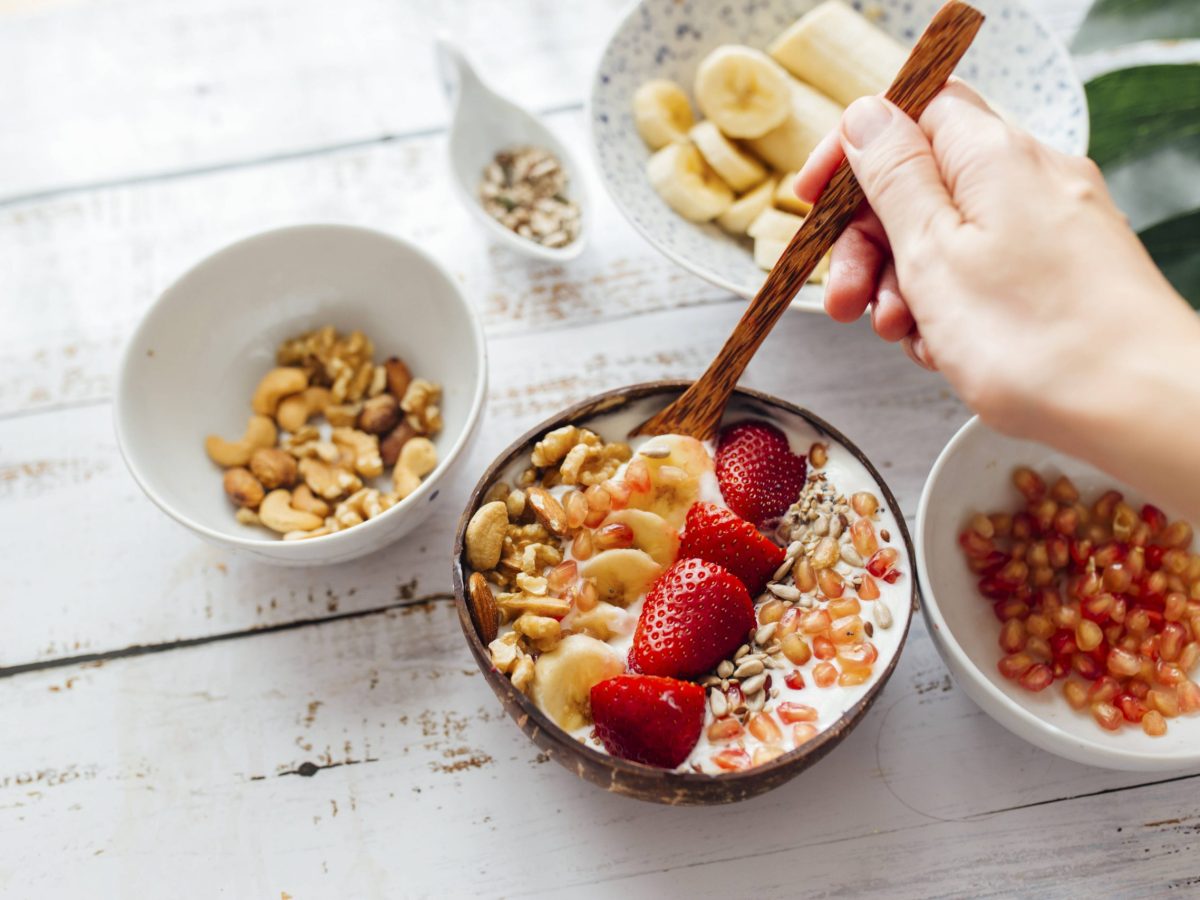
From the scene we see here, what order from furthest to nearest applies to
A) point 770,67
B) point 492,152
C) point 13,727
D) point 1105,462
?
point 492,152
point 770,67
point 13,727
point 1105,462

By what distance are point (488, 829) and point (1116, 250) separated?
0.70 m

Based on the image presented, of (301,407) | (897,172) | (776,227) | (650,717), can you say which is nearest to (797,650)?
(650,717)

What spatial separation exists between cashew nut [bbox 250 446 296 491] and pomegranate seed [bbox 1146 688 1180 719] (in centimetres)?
83

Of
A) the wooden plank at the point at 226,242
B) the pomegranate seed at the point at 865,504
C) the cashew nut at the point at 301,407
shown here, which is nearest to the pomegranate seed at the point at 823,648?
the pomegranate seed at the point at 865,504

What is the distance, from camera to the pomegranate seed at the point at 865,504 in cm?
84

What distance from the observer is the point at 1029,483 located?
95cm

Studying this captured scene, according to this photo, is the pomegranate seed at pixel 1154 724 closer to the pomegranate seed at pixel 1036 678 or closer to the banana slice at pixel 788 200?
the pomegranate seed at pixel 1036 678

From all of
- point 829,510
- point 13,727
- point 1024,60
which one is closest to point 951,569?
point 829,510

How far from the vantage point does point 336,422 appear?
41.5 inches

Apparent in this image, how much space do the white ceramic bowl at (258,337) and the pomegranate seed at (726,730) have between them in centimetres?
34

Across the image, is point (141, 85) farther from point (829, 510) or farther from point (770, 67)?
point (829, 510)

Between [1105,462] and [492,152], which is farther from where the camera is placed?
[492,152]

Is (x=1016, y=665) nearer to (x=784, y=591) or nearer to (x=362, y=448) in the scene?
(x=784, y=591)

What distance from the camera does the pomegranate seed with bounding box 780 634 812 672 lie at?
80 centimetres
